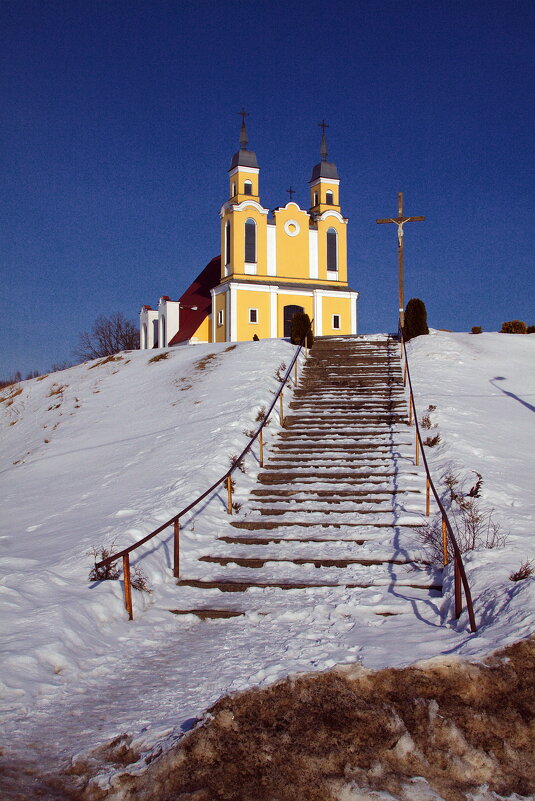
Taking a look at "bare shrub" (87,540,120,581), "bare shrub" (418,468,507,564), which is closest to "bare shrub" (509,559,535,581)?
"bare shrub" (418,468,507,564)

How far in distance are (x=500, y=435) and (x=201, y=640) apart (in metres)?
9.44

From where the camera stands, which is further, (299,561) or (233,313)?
(233,313)

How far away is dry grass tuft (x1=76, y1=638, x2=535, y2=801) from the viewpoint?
12.6 feet

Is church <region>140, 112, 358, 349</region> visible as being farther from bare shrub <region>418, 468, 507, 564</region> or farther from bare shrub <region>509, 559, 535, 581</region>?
bare shrub <region>509, 559, 535, 581</region>

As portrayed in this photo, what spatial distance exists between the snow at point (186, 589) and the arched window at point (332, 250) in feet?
78.0

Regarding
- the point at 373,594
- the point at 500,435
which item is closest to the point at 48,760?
the point at 373,594

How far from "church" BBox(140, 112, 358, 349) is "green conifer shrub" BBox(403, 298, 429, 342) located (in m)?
14.8

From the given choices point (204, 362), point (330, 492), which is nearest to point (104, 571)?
point (330, 492)

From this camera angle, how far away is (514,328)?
2978 centimetres

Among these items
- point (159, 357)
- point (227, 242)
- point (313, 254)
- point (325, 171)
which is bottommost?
point (159, 357)

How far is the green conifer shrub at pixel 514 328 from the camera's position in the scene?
1168 inches

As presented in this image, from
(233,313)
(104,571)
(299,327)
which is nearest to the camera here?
(104,571)

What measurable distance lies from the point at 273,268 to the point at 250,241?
198cm

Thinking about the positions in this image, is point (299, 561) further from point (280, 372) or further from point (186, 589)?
point (280, 372)
